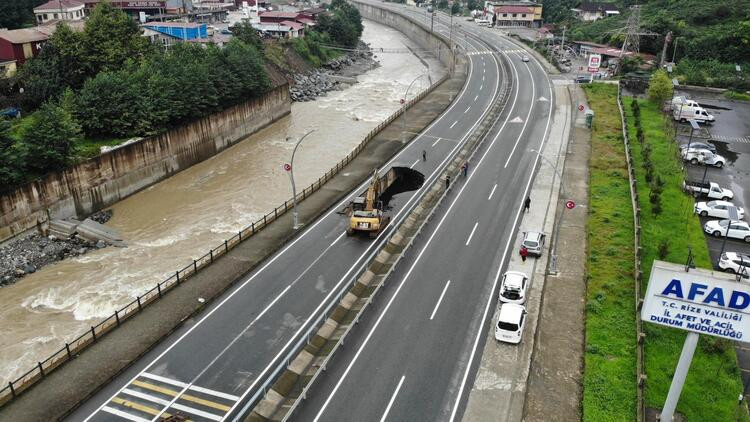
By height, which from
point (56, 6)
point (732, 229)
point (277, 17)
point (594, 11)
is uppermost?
point (594, 11)

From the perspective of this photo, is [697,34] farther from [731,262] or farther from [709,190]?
[731,262]

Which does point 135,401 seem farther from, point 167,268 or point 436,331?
point 167,268

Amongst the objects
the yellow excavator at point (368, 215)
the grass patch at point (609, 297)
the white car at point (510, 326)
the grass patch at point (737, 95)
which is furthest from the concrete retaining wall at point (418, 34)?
the white car at point (510, 326)

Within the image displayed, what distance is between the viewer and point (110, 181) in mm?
51344

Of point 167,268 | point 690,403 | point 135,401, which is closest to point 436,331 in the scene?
point 690,403

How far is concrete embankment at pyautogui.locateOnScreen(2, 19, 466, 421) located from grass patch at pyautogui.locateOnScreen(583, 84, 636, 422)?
760 inches

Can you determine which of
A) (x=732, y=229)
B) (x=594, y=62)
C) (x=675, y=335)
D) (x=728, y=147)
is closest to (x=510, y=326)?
(x=675, y=335)

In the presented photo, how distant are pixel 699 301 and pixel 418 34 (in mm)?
140984

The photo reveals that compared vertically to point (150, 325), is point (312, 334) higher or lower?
higher

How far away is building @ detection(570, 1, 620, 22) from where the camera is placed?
14075cm

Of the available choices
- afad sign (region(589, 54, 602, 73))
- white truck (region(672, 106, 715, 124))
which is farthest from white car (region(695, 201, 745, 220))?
afad sign (region(589, 54, 602, 73))

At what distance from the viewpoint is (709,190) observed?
44656 millimetres

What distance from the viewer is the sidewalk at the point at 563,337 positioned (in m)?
23.2

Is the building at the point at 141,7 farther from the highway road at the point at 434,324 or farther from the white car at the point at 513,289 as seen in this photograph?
the white car at the point at 513,289
